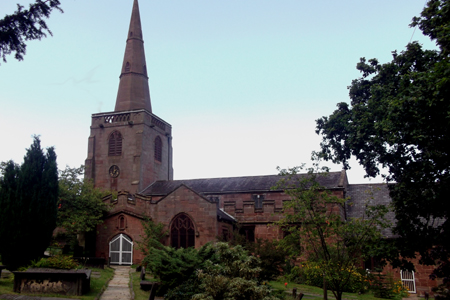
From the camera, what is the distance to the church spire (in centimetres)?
4506

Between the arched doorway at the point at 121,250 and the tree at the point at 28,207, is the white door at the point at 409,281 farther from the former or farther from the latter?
the tree at the point at 28,207

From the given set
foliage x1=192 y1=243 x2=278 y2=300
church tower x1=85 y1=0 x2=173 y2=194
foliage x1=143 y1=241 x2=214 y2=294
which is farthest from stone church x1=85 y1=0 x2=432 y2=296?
foliage x1=192 y1=243 x2=278 y2=300

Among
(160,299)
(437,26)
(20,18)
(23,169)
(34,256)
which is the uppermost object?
(437,26)

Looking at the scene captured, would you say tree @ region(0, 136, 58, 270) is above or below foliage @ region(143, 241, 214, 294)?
above

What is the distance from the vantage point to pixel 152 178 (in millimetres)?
43906

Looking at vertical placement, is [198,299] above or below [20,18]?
below

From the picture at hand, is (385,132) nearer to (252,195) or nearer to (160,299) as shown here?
(160,299)

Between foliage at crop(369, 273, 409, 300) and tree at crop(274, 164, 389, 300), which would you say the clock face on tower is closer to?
foliage at crop(369, 273, 409, 300)

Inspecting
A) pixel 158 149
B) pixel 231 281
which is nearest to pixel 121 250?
pixel 158 149

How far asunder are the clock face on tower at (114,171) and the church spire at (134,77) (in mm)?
6168

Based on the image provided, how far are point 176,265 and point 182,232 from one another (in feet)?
44.0

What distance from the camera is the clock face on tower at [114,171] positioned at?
1703 inches

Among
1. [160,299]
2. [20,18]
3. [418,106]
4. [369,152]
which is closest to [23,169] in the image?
[160,299]

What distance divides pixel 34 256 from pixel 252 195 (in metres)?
20.0
